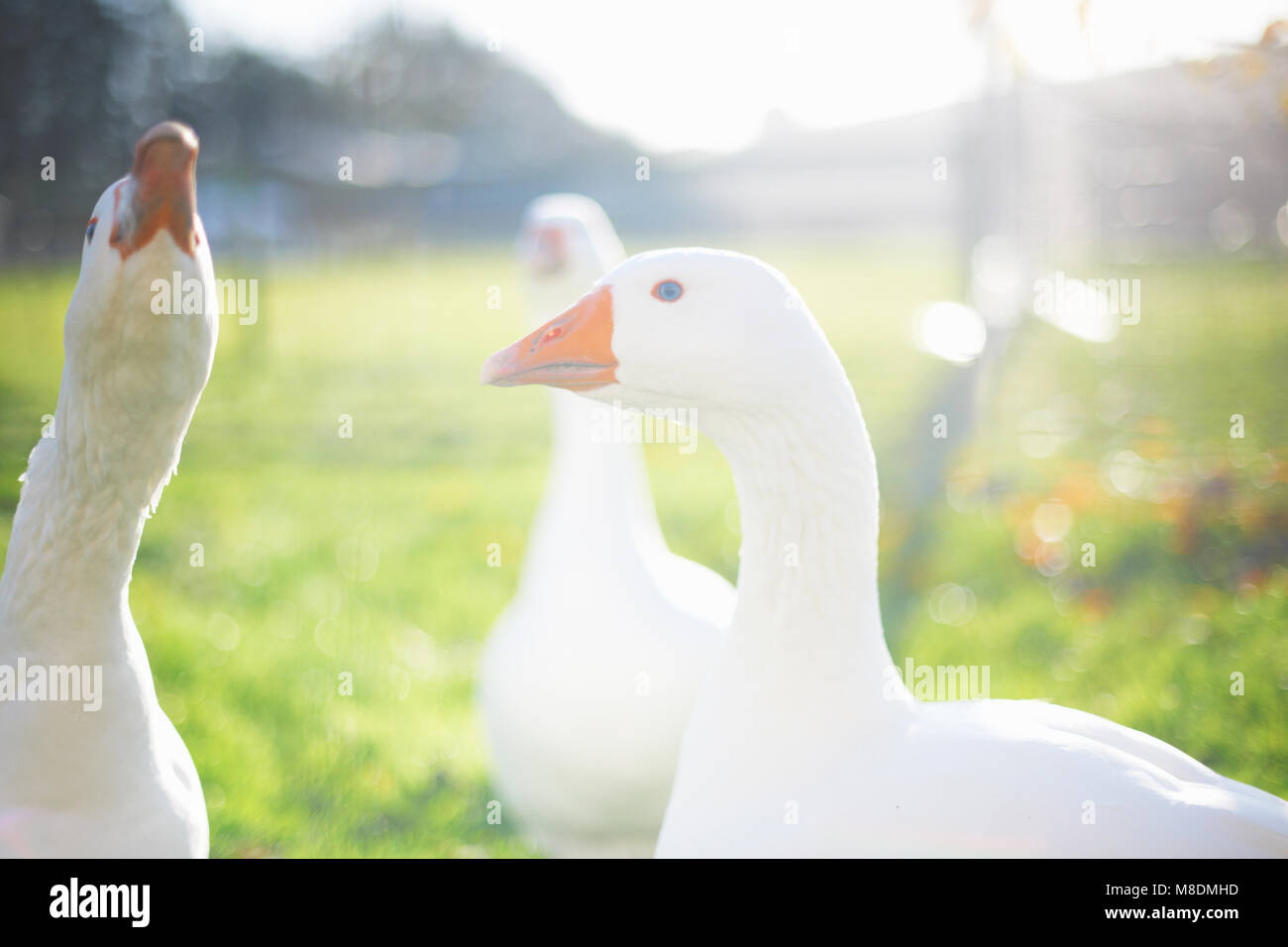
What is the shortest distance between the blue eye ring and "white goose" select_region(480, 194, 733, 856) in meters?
1.39

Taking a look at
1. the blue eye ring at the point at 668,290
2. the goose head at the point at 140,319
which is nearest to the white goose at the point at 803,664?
the blue eye ring at the point at 668,290

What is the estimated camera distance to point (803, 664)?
6.56 feet

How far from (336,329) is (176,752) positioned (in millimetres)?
11160

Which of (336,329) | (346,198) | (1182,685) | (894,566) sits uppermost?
(346,198)

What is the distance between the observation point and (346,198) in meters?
15.2

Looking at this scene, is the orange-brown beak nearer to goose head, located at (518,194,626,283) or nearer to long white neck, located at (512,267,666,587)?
long white neck, located at (512,267,666,587)

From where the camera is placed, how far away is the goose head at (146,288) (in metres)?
1.59

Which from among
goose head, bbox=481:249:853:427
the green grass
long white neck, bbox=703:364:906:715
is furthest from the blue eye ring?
the green grass

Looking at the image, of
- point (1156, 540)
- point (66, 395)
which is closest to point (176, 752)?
point (66, 395)

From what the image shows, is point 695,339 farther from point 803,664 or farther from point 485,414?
point 485,414

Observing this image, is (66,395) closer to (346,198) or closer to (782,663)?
(782,663)

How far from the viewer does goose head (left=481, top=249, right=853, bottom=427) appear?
193 cm

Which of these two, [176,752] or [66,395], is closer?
[66,395]

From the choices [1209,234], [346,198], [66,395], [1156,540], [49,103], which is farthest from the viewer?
[346,198]
